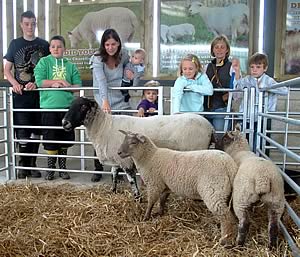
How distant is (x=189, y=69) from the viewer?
13.2 ft

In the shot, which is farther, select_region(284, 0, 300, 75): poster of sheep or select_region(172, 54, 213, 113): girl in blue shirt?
select_region(284, 0, 300, 75): poster of sheep

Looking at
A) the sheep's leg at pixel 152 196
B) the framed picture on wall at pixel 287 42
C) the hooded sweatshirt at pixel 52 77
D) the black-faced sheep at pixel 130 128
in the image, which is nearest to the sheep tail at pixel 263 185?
the sheep's leg at pixel 152 196

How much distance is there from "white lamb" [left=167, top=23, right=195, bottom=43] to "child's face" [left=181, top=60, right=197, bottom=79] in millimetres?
2329

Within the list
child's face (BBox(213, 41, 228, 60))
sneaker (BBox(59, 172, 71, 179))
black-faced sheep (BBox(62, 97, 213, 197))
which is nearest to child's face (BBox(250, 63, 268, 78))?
child's face (BBox(213, 41, 228, 60))

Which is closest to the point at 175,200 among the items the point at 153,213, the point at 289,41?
the point at 153,213

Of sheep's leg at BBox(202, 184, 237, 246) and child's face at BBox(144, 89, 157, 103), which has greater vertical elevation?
child's face at BBox(144, 89, 157, 103)

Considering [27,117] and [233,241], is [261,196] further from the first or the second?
[27,117]

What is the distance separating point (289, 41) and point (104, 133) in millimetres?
3569

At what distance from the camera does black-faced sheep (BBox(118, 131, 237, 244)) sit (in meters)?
2.72

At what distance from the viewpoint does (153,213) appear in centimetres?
339

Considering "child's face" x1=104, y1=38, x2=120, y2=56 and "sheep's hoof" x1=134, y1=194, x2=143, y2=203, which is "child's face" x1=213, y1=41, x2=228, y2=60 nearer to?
"child's face" x1=104, y1=38, x2=120, y2=56

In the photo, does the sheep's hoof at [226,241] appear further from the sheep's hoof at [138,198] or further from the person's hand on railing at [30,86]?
the person's hand on railing at [30,86]

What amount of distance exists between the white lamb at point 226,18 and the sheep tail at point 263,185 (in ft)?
13.2

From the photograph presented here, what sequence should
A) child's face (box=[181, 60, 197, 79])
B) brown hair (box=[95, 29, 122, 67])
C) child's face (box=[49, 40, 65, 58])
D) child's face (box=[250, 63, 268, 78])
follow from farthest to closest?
child's face (box=[49, 40, 65, 58])
child's face (box=[250, 63, 268, 78])
brown hair (box=[95, 29, 122, 67])
child's face (box=[181, 60, 197, 79])
